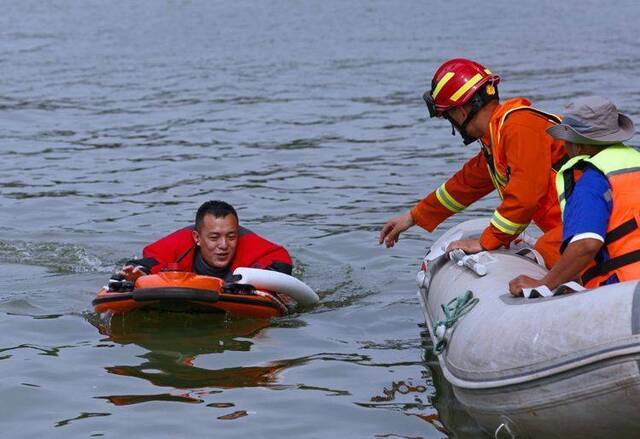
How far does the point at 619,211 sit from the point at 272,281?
2.78 meters

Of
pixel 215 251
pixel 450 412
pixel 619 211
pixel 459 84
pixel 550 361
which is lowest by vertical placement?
pixel 450 412

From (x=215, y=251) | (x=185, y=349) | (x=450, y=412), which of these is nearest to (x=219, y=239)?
(x=215, y=251)

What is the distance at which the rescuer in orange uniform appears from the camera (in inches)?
256

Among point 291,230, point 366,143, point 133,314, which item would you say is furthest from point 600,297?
point 366,143

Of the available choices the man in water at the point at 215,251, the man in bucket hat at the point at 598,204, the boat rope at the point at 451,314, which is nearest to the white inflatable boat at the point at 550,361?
the boat rope at the point at 451,314

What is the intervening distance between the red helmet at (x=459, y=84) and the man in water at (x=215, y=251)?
1.83 m

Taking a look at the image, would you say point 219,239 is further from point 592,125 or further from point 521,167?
point 592,125

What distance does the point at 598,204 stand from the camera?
536 cm

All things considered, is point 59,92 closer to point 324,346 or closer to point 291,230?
point 291,230

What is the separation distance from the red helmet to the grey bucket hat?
109 cm

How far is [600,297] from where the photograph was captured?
16.1 ft

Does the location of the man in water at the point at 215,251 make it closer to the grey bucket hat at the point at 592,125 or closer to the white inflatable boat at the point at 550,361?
the white inflatable boat at the point at 550,361

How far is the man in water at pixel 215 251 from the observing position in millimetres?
8102

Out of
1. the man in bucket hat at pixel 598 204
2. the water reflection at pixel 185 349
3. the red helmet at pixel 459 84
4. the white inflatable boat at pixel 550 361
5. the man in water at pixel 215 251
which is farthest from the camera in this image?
the man in water at pixel 215 251
